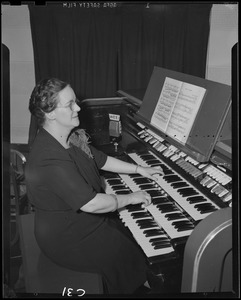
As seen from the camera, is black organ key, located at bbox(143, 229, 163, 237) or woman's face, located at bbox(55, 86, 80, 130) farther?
black organ key, located at bbox(143, 229, 163, 237)

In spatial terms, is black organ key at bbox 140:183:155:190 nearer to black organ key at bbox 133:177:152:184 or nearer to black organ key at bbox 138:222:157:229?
black organ key at bbox 133:177:152:184

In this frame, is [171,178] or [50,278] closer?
[50,278]

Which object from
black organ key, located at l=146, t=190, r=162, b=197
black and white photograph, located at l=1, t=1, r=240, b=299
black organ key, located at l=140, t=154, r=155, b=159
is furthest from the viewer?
black organ key, located at l=140, t=154, r=155, b=159

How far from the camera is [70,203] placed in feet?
5.17

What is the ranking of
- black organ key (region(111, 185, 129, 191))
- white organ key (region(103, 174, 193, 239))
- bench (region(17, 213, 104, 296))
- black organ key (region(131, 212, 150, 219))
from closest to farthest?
bench (region(17, 213, 104, 296)) → white organ key (region(103, 174, 193, 239)) → black organ key (region(131, 212, 150, 219)) → black organ key (region(111, 185, 129, 191))

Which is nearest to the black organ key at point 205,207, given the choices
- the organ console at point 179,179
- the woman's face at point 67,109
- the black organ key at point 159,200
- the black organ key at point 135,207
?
the organ console at point 179,179

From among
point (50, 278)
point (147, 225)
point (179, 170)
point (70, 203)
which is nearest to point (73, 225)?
point (70, 203)

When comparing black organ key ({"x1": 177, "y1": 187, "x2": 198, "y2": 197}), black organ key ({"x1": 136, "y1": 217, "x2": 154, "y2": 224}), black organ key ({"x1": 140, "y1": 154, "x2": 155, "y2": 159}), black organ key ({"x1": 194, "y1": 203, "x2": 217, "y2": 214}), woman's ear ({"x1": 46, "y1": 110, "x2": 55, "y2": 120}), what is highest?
woman's ear ({"x1": 46, "y1": 110, "x2": 55, "y2": 120})

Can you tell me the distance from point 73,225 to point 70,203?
198 mm

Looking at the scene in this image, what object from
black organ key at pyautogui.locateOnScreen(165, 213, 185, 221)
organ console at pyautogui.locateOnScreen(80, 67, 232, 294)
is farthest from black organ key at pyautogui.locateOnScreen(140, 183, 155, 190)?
black organ key at pyautogui.locateOnScreen(165, 213, 185, 221)

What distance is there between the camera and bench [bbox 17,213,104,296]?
4.53ft

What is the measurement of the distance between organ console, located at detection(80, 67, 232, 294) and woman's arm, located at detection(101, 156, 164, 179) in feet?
0.18

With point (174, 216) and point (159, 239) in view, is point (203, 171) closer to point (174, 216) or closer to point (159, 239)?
point (174, 216)

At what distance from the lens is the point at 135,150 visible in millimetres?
2586
